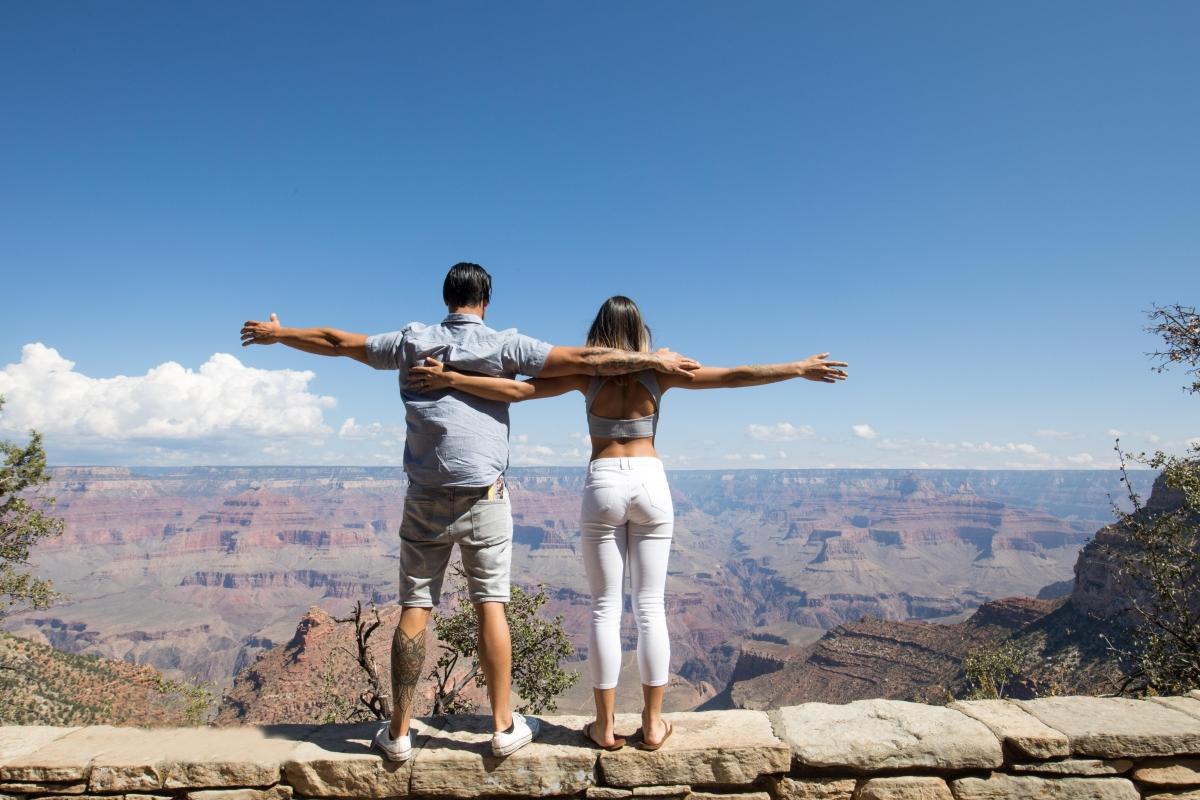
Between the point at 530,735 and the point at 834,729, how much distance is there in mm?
1983

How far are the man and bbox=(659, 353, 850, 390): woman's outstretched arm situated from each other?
0.15m

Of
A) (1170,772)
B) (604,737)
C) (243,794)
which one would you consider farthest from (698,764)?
(1170,772)

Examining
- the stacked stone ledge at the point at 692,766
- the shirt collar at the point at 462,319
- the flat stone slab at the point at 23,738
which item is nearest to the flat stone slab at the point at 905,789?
the stacked stone ledge at the point at 692,766

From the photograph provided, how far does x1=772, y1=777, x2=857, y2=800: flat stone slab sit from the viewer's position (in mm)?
3900

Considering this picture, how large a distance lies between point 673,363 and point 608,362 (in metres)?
0.42

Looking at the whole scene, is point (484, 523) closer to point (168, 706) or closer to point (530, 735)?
point (530, 735)

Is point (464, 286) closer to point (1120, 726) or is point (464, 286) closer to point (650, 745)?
point (650, 745)

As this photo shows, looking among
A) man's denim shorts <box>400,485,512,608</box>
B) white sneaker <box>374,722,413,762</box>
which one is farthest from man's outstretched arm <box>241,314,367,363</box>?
white sneaker <box>374,722,413,762</box>

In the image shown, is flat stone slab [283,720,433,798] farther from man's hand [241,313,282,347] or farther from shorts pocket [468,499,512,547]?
man's hand [241,313,282,347]

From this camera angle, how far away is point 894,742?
4012 mm

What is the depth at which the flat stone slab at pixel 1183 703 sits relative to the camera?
179 inches

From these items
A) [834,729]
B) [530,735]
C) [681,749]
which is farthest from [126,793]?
[834,729]

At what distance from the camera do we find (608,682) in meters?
3.96

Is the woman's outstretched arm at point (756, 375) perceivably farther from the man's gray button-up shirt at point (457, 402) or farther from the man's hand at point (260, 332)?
the man's hand at point (260, 332)
